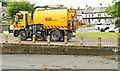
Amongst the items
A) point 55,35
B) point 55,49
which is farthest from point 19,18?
point 55,49

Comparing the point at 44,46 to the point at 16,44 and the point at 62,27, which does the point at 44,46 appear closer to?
the point at 16,44

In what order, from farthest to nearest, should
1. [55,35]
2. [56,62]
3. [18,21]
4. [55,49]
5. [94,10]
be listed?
1. [94,10]
2. [18,21]
3. [55,35]
4. [55,49]
5. [56,62]

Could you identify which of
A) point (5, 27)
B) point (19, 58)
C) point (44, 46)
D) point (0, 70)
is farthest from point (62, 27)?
point (5, 27)

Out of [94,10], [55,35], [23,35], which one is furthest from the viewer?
[94,10]

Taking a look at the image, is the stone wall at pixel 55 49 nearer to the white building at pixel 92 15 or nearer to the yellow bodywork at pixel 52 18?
the yellow bodywork at pixel 52 18

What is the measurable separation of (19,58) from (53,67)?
5241 mm

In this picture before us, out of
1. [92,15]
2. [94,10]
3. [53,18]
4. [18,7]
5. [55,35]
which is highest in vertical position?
[94,10]

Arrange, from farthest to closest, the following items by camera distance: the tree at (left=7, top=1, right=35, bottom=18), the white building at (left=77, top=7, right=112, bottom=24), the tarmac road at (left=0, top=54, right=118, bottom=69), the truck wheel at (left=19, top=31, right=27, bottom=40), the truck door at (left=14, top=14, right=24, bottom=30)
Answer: the white building at (left=77, top=7, right=112, bottom=24) → the tree at (left=7, top=1, right=35, bottom=18) → the truck door at (left=14, top=14, right=24, bottom=30) → the truck wheel at (left=19, top=31, right=27, bottom=40) → the tarmac road at (left=0, top=54, right=118, bottom=69)

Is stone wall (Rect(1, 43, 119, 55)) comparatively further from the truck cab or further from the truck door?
the truck door

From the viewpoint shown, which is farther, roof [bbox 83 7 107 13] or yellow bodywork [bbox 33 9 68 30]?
roof [bbox 83 7 107 13]

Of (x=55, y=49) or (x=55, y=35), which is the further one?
(x=55, y=35)

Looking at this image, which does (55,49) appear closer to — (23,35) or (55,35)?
(55,35)

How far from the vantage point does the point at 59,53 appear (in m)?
26.9

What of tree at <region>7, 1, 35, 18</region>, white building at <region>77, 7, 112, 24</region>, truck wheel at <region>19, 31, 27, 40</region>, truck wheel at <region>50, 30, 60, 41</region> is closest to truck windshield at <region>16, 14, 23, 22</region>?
truck wheel at <region>19, 31, 27, 40</region>
